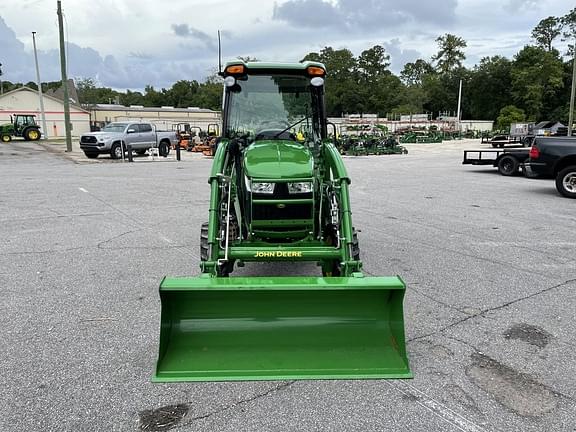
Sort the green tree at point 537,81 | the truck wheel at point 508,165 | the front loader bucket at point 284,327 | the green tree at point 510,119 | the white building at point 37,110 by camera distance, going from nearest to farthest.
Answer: the front loader bucket at point 284,327 < the truck wheel at point 508,165 < the white building at point 37,110 < the green tree at point 510,119 < the green tree at point 537,81

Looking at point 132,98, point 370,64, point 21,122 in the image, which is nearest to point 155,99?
point 132,98

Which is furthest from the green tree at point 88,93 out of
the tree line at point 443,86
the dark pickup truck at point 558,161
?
the dark pickup truck at point 558,161

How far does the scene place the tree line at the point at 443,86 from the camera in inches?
2879

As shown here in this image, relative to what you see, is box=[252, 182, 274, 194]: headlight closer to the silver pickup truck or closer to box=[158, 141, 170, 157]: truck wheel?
the silver pickup truck

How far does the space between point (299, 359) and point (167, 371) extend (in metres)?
0.98

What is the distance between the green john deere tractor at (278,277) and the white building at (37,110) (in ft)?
183

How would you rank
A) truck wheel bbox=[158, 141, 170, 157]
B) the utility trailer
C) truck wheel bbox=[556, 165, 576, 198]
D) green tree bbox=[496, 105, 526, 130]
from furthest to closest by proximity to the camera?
1. green tree bbox=[496, 105, 526, 130]
2. truck wheel bbox=[158, 141, 170, 157]
3. the utility trailer
4. truck wheel bbox=[556, 165, 576, 198]

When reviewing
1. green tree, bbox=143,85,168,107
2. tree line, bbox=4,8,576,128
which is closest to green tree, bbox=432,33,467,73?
tree line, bbox=4,8,576,128

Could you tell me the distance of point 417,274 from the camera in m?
6.12

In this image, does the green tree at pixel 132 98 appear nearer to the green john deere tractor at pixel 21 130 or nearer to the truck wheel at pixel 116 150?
the green john deere tractor at pixel 21 130

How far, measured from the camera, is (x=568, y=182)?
1247 cm

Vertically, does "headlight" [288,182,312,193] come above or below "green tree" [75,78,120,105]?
below

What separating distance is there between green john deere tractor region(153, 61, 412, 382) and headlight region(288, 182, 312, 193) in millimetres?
10

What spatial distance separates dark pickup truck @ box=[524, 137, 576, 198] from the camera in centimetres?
1241
